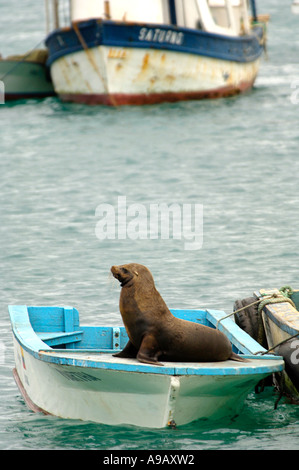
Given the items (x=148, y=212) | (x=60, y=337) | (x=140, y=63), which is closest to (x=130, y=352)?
(x=60, y=337)

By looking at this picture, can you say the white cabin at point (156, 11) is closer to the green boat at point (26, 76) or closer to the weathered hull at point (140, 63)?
the weathered hull at point (140, 63)

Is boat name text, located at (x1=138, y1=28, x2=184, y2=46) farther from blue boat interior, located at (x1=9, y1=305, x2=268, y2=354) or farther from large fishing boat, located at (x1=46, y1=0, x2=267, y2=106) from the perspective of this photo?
blue boat interior, located at (x1=9, y1=305, x2=268, y2=354)

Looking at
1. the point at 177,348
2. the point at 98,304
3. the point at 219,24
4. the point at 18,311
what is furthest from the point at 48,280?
the point at 219,24

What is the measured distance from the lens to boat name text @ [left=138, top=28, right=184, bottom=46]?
89.5 feet

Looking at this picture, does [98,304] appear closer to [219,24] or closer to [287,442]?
[287,442]

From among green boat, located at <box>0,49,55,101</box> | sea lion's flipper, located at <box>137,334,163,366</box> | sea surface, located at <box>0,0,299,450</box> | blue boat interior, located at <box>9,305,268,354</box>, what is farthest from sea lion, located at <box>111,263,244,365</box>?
green boat, located at <box>0,49,55,101</box>

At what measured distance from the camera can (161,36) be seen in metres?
27.6

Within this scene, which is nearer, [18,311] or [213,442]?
[213,442]

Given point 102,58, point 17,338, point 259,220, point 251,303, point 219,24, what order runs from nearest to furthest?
point 17,338
point 251,303
point 259,220
point 102,58
point 219,24

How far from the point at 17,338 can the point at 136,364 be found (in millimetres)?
1752

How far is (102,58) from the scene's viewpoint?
2778 centimetres

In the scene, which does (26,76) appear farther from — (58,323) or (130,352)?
(130,352)

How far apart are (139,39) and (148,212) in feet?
30.7
